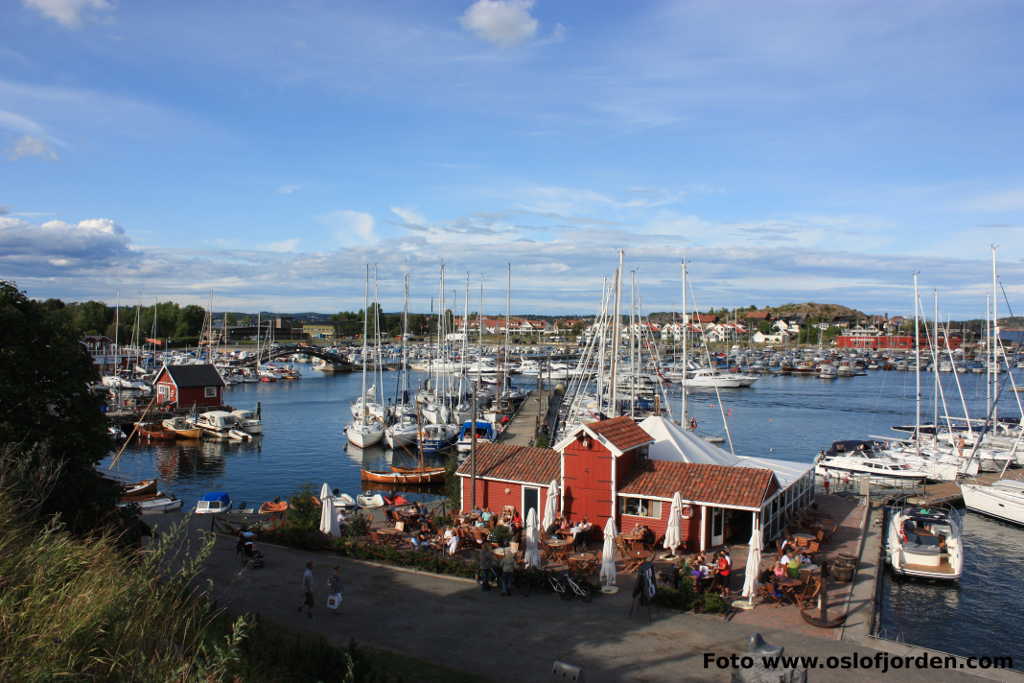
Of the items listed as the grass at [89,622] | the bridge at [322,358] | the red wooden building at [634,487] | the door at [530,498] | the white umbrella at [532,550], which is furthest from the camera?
the bridge at [322,358]

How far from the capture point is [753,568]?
695 inches

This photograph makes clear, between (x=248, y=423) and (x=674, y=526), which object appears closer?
(x=674, y=526)

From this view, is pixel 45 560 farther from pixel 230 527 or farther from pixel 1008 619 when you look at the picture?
pixel 1008 619

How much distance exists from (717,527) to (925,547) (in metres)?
7.69

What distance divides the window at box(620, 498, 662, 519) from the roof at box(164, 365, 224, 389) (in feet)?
178

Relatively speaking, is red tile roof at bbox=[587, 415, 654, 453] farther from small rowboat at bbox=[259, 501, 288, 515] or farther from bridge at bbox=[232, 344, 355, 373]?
bridge at bbox=[232, 344, 355, 373]

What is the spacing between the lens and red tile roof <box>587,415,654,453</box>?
22828 mm

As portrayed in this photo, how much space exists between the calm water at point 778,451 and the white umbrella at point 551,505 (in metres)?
9.75

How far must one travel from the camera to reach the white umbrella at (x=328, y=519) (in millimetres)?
22794

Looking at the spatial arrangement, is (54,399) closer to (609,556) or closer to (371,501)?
(371,501)

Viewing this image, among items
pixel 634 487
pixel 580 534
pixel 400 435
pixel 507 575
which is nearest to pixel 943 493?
pixel 634 487

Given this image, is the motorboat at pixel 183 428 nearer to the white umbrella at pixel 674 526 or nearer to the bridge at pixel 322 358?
the white umbrella at pixel 674 526

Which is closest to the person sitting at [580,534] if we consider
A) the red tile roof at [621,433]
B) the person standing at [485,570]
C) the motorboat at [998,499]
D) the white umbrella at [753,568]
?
the red tile roof at [621,433]

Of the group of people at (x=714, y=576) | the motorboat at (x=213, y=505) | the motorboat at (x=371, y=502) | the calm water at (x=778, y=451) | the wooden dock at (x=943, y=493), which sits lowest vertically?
the calm water at (x=778, y=451)
